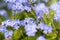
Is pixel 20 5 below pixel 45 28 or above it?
above

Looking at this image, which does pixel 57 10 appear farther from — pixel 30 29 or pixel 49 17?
pixel 30 29

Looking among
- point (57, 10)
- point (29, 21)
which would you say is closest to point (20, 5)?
point (29, 21)

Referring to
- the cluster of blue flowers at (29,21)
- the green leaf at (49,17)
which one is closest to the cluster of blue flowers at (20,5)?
the cluster of blue flowers at (29,21)

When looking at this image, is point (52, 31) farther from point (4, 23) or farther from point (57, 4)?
point (4, 23)

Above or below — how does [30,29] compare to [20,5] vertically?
below

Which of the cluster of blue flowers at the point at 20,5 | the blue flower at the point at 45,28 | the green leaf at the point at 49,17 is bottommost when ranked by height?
the blue flower at the point at 45,28

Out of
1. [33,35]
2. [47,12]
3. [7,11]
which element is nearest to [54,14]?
[47,12]

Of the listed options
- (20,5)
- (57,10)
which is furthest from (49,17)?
(20,5)

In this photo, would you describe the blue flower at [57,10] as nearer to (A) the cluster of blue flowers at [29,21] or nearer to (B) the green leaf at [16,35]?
(A) the cluster of blue flowers at [29,21]

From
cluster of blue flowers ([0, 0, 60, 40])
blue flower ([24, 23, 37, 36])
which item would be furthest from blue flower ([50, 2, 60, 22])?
blue flower ([24, 23, 37, 36])

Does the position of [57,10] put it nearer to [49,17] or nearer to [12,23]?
[49,17]

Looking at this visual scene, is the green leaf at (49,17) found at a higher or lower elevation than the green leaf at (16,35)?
higher
